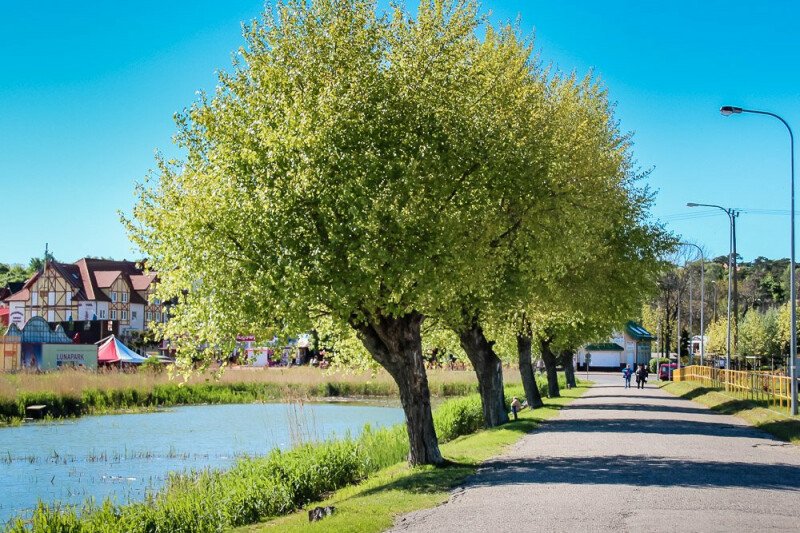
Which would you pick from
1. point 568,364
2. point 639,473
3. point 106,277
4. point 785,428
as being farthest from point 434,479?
point 106,277

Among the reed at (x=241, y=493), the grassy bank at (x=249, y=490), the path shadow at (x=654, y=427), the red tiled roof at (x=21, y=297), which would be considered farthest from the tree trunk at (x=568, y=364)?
the red tiled roof at (x=21, y=297)

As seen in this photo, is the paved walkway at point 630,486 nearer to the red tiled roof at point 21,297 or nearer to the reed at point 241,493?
the reed at point 241,493

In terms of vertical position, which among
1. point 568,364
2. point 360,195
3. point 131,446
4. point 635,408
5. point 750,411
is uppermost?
point 360,195

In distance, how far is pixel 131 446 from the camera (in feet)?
94.5

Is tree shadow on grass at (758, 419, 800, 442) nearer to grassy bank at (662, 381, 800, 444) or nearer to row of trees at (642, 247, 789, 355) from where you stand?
grassy bank at (662, 381, 800, 444)

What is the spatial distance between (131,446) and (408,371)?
12288 millimetres

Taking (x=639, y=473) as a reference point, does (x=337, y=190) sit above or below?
above

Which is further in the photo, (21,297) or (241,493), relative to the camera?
(21,297)

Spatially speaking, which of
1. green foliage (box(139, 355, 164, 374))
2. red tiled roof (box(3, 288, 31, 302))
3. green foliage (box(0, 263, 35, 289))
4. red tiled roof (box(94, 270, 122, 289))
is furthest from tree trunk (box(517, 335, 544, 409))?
green foliage (box(0, 263, 35, 289))

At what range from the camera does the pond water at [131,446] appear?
20953mm

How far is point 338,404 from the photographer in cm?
5031

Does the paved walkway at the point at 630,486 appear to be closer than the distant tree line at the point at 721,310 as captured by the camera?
Yes

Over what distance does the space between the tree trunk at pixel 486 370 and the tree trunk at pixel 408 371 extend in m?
9.65

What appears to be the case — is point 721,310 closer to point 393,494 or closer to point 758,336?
point 758,336
